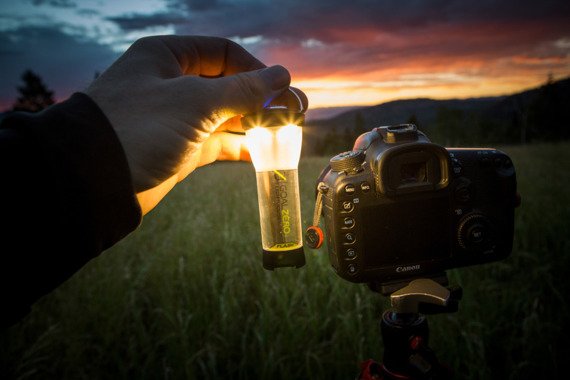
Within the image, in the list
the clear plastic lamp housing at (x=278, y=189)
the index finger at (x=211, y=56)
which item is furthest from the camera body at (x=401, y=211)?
the index finger at (x=211, y=56)

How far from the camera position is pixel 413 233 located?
45.9 inches

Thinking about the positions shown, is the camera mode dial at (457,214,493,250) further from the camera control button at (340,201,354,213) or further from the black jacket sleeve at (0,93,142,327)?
the black jacket sleeve at (0,93,142,327)

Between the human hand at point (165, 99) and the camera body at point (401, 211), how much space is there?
1.26 feet

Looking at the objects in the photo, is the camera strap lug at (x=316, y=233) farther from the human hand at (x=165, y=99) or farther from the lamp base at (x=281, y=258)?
the human hand at (x=165, y=99)

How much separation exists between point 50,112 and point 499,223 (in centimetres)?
157

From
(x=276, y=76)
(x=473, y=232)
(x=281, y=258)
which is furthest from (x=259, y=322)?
(x=276, y=76)

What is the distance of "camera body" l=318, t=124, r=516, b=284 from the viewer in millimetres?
1125

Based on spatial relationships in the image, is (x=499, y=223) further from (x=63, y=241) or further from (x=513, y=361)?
(x=513, y=361)

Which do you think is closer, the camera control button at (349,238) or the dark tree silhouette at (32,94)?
the camera control button at (349,238)

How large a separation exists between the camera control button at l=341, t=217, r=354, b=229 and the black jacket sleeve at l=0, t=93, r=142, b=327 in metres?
0.74

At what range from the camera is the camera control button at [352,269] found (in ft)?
3.82

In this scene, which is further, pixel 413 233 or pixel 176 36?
pixel 176 36

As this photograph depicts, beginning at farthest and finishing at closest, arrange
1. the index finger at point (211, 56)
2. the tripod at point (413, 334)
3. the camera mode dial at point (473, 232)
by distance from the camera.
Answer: the index finger at point (211, 56), the camera mode dial at point (473, 232), the tripod at point (413, 334)

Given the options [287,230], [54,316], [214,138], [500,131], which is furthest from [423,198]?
[500,131]
